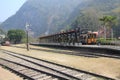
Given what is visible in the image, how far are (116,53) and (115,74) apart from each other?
12349 millimetres

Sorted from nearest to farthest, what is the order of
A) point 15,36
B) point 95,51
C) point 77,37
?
point 95,51, point 77,37, point 15,36

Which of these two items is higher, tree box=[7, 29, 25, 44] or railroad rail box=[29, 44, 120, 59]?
tree box=[7, 29, 25, 44]

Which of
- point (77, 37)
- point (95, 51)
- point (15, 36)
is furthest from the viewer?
point (15, 36)

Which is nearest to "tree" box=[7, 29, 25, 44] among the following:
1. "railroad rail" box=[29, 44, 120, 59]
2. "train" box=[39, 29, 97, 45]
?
"train" box=[39, 29, 97, 45]

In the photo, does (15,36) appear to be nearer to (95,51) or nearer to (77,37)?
(77,37)

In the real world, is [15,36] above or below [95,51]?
above

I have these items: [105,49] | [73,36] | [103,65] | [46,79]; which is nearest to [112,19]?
[73,36]

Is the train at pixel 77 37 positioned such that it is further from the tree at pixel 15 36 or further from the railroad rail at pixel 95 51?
the tree at pixel 15 36

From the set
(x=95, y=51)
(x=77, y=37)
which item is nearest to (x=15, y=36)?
(x=77, y=37)

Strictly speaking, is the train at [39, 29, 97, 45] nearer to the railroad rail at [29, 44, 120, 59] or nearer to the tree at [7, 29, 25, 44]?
the railroad rail at [29, 44, 120, 59]

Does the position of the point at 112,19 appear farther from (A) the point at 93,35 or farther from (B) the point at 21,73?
(B) the point at 21,73

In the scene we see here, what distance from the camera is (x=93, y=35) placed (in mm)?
54844

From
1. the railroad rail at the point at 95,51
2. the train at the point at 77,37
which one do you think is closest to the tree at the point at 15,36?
the train at the point at 77,37

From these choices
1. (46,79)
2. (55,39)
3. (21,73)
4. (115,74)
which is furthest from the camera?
(55,39)
